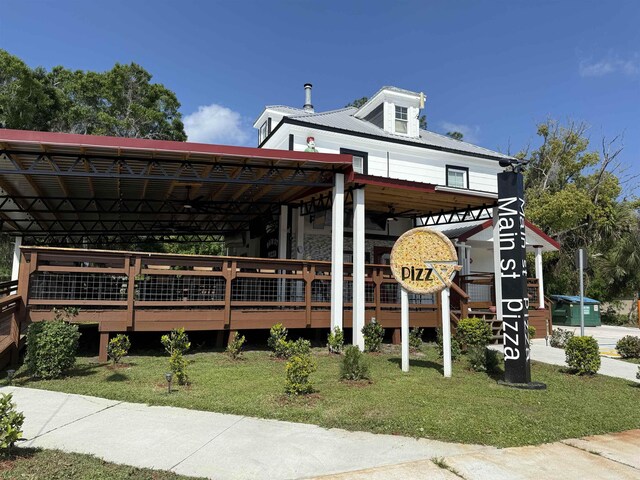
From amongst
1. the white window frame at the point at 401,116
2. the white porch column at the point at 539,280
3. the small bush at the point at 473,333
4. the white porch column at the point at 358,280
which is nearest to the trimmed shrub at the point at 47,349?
the white porch column at the point at 358,280

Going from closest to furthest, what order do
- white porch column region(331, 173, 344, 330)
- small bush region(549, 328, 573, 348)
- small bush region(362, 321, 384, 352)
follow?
small bush region(362, 321, 384, 352) < white porch column region(331, 173, 344, 330) < small bush region(549, 328, 573, 348)

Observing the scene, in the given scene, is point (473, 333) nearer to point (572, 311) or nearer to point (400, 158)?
point (400, 158)

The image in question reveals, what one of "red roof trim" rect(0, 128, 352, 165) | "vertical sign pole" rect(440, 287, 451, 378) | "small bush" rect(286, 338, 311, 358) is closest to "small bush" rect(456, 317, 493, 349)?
"vertical sign pole" rect(440, 287, 451, 378)

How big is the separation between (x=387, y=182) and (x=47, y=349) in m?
8.11

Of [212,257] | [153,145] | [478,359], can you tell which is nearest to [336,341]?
[478,359]

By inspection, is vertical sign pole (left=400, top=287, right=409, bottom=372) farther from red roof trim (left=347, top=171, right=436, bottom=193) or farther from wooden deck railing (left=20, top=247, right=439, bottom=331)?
red roof trim (left=347, top=171, right=436, bottom=193)

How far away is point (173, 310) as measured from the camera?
9328 mm

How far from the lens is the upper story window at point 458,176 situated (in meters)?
18.4

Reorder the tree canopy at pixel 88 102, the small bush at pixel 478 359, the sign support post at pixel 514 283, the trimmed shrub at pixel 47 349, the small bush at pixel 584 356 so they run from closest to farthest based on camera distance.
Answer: the trimmed shrub at pixel 47 349 → the sign support post at pixel 514 283 → the small bush at pixel 584 356 → the small bush at pixel 478 359 → the tree canopy at pixel 88 102

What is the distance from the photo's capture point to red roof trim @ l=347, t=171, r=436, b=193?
10898 mm

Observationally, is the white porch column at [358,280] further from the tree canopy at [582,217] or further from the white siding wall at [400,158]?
the tree canopy at [582,217]

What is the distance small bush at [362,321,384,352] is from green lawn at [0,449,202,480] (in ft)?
23.1

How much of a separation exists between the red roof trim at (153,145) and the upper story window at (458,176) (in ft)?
29.6

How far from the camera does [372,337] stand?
10.4 m
